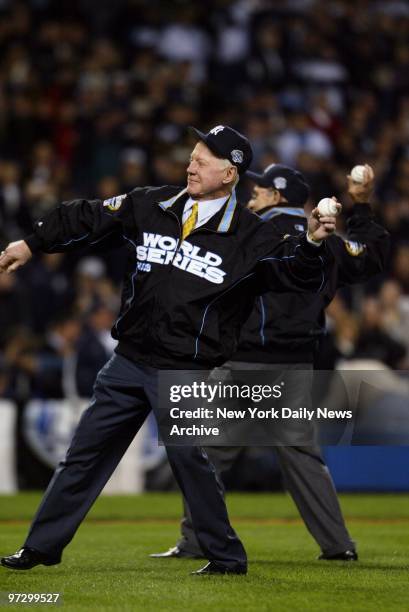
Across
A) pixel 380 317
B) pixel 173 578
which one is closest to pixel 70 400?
pixel 380 317

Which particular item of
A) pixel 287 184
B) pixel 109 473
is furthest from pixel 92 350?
pixel 109 473

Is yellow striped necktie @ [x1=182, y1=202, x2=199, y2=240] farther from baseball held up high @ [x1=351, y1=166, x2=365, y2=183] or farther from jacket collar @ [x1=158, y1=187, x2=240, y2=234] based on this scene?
baseball held up high @ [x1=351, y1=166, x2=365, y2=183]

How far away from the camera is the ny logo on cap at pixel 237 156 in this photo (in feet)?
22.5

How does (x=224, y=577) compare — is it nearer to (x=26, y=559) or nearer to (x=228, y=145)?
(x=26, y=559)

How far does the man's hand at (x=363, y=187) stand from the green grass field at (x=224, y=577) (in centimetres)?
220

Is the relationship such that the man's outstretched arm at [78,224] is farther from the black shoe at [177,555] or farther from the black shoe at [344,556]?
the black shoe at [344,556]

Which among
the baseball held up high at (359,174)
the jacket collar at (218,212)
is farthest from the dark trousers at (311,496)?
the jacket collar at (218,212)

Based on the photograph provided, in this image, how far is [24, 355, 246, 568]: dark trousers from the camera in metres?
6.65

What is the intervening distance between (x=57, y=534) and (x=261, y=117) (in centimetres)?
1184

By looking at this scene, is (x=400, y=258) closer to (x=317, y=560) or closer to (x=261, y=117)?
(x=261, y=117)

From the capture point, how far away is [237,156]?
22.5ft

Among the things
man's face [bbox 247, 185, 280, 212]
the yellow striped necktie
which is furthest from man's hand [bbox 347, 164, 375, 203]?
the yellow striped necktie

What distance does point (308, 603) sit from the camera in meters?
5.93

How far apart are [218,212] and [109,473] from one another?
4.89ft
